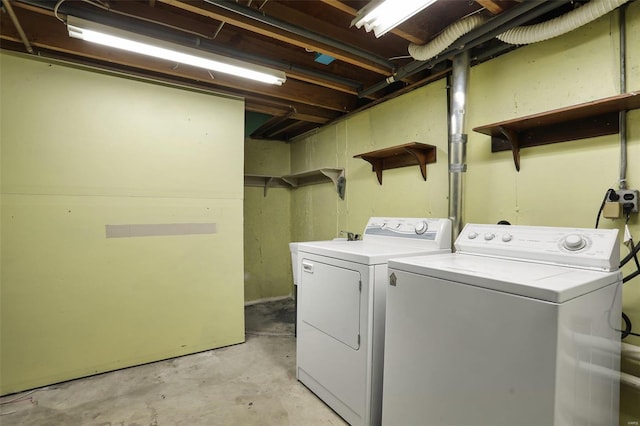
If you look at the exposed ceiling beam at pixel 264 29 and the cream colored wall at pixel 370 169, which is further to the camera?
the cream colored wall at pixel 370 169

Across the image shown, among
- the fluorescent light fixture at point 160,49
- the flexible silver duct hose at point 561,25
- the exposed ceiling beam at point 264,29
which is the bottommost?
the flexible silver duct hose at point 561,25

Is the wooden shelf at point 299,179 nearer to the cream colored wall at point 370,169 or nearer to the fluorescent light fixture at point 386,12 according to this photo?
the cream colored wall at point 370,169

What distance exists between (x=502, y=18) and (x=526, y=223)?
1.11m

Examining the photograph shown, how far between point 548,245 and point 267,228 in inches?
131

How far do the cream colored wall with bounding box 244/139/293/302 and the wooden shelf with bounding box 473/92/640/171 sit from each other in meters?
2.91

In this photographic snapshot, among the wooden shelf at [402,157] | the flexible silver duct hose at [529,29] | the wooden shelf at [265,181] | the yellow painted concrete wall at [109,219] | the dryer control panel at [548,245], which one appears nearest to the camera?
the dryer control panel at [548,245]

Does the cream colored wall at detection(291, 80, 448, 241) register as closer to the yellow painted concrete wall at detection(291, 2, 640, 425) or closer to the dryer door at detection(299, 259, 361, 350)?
the yellow painted concrete wall at detection(291, 2, 640, 425)

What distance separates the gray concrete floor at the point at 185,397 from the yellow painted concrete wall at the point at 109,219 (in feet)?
0.53

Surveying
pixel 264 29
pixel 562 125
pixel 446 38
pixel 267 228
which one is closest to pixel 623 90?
pixel 562 125

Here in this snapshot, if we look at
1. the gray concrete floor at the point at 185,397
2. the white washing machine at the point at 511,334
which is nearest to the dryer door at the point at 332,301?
the white washing machine at the point at 511,334

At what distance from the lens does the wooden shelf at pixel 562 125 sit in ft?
4.58

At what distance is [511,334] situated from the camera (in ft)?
3.41

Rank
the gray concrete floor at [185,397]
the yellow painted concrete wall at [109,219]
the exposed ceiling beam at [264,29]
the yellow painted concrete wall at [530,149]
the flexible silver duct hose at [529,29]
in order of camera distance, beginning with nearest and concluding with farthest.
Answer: the flexible silver duct hose at [529,29], the yellow painted concrete wall at [530,149], the exposed ceiling beam at [264,29], the gray concrete floor at [185,397], the yellow painted concrete wall at [109,219]

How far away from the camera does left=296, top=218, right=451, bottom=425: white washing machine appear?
167 centimetres
